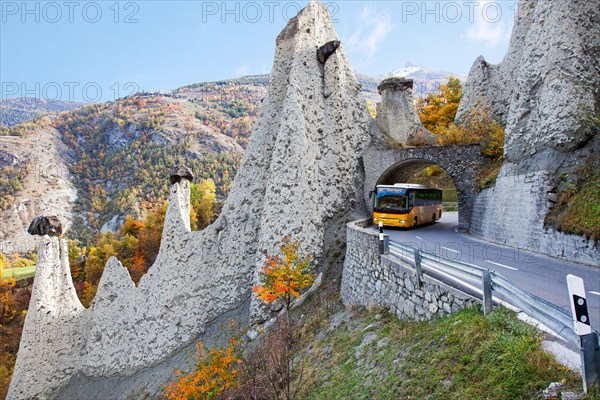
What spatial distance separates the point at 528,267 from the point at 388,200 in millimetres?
11894

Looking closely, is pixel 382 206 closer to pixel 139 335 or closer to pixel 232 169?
pixel 139 335

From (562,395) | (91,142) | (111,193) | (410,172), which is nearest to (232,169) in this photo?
(111,193)

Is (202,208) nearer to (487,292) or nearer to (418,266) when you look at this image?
(418,266)

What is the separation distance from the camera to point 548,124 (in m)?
15.1

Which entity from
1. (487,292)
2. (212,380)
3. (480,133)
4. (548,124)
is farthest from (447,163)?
(487,292)

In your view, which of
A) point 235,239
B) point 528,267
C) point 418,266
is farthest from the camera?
point 235,239

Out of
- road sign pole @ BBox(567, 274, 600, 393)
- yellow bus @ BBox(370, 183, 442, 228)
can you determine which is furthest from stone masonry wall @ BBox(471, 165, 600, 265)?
road sign pole @ BBox(567, 274, 600, 393)

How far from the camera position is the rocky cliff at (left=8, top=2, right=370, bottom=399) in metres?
19.0

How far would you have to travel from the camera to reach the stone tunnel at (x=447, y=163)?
74.5 feet

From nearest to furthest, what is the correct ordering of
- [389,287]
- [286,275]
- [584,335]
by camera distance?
[584,335] < [389,287] < [286,275]

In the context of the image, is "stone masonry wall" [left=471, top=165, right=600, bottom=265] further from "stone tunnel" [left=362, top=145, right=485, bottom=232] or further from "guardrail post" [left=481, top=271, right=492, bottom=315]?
"guardrail post" [left=481, top=271, right=492, bottom=315]

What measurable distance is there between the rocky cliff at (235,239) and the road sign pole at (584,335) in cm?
1436

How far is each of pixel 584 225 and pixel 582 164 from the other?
2.77 m

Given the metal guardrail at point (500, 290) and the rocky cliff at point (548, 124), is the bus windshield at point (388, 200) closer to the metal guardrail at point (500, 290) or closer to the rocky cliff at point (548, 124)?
the rocky cliff at point (548, 124)
